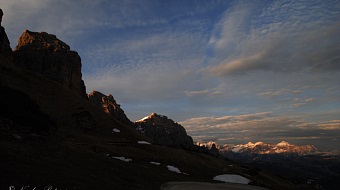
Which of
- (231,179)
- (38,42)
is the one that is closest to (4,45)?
(38,42)

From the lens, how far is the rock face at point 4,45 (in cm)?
9705

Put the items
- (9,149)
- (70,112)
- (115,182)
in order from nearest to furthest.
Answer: (9,149), (115,182), (70,112)

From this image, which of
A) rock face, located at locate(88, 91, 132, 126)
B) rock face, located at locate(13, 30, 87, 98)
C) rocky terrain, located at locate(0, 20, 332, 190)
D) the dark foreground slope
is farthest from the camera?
rock face, located at locate(88, 91, 132, 126)

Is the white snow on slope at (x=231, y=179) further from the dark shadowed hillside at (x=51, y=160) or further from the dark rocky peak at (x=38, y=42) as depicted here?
the dark rocky peak at (x=38, y=42)

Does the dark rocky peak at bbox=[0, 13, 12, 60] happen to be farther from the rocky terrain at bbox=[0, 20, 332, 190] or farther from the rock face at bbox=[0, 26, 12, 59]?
the rocky terrain at bbox=[0, 20, 332, 190]

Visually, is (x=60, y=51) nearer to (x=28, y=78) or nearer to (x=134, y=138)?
(x=28, y=78)

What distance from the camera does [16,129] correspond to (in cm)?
2900

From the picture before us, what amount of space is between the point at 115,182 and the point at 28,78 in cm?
7497

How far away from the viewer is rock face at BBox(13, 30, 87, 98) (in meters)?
116

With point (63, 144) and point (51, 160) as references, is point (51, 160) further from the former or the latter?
point (63, 144)

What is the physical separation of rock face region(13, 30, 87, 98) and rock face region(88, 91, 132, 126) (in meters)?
34.3

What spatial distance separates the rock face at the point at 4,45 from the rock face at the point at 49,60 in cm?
1212

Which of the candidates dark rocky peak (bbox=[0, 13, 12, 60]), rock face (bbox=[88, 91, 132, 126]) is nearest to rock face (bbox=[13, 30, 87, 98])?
dark rocky peak (bbox=[0, 13, 12, 60])

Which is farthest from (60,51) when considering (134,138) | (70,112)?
(134,138)
